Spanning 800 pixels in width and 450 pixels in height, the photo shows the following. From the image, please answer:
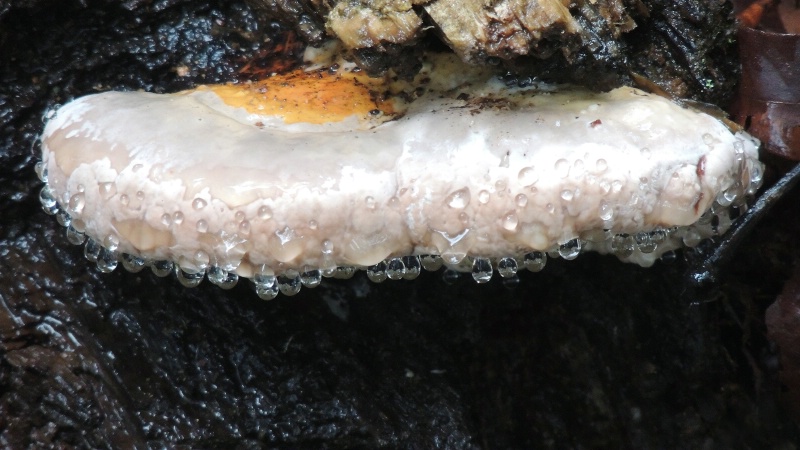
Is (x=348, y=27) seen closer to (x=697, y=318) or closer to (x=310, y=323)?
(x=310, y=323)

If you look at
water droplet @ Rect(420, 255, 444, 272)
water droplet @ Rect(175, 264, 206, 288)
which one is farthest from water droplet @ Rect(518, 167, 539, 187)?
water droplet @ Rect(175, 264, 206, 288)

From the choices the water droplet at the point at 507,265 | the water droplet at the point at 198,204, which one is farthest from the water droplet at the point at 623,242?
the water droplet at the point at 198,204

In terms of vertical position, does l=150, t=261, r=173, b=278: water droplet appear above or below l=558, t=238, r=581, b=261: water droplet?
below

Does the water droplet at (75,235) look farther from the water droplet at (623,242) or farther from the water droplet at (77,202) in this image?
the water droplet at (623,242)

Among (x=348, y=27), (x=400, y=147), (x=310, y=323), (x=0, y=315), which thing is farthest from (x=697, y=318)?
(x=0, y=315)

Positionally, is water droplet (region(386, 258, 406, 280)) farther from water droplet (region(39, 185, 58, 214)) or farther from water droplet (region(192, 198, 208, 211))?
water droplet (region(39, 185, 58, 214))
